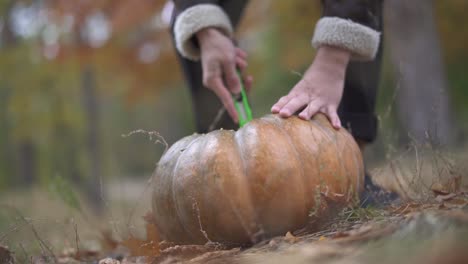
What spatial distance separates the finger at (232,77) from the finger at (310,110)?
498mm

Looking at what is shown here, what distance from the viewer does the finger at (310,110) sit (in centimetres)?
170

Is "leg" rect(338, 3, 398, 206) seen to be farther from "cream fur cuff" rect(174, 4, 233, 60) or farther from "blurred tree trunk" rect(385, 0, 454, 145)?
"blurred tree trunk" rect(385, 0, 454, 145)

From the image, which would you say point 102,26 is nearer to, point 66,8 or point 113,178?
point 66,8

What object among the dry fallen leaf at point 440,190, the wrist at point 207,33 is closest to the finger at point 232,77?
the wrist at point 207,33

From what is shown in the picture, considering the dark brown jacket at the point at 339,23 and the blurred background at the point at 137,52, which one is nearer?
the dark brown jacket at the point at 339,23

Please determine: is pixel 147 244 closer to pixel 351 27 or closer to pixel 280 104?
pixel 280 104

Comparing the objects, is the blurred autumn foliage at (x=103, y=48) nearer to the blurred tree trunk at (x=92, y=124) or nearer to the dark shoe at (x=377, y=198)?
the blurred tree trunk at (x=92, y=124)

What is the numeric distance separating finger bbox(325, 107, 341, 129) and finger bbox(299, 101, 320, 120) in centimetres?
5

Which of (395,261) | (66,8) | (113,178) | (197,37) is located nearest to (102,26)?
(66,8)

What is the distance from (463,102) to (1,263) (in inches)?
435

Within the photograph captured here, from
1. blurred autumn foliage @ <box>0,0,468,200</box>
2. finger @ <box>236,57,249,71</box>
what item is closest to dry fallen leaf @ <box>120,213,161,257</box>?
finger @ <box>236,57,249,71</box>

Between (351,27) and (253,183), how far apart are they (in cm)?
79

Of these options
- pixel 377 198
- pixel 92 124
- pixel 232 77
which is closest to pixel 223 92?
pixel 232 77

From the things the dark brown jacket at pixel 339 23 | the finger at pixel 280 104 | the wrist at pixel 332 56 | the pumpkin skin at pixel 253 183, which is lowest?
the pumpkin skin at pixel 253 183
